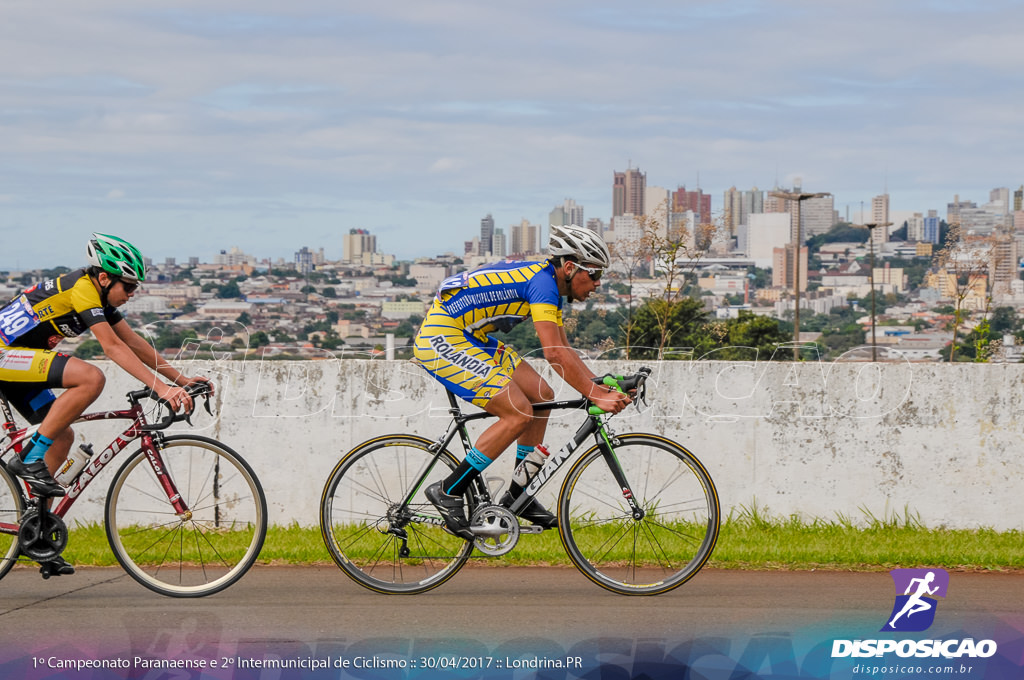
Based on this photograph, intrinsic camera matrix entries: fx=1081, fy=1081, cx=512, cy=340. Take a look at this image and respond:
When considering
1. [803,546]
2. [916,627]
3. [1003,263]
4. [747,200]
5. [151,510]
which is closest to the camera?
[916,627]

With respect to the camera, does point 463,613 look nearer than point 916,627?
No

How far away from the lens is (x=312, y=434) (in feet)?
25.3

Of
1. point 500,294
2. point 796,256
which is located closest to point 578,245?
point 500,294

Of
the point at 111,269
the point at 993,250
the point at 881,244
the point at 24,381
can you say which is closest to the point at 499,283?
the point at 111,269

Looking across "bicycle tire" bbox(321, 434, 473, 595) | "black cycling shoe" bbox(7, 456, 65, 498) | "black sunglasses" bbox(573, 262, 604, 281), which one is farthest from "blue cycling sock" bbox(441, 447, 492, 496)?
"black cycling shoe" bbox(7, 456, 65, 498)

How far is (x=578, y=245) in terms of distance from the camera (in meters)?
5.72

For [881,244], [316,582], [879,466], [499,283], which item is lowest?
[316,582]

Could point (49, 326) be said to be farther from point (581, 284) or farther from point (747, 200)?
point (747, 200)

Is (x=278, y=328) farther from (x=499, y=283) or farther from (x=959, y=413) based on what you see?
(x=959, y=413)

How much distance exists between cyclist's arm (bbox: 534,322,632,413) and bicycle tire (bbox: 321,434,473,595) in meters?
0.87

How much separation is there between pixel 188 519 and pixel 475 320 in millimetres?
1932

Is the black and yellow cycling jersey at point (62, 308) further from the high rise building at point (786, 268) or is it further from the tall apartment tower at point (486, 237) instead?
the high rise building at point (786, 268)

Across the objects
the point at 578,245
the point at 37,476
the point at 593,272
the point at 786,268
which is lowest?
the point at 37,476

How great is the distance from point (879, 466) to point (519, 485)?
3.05 m
